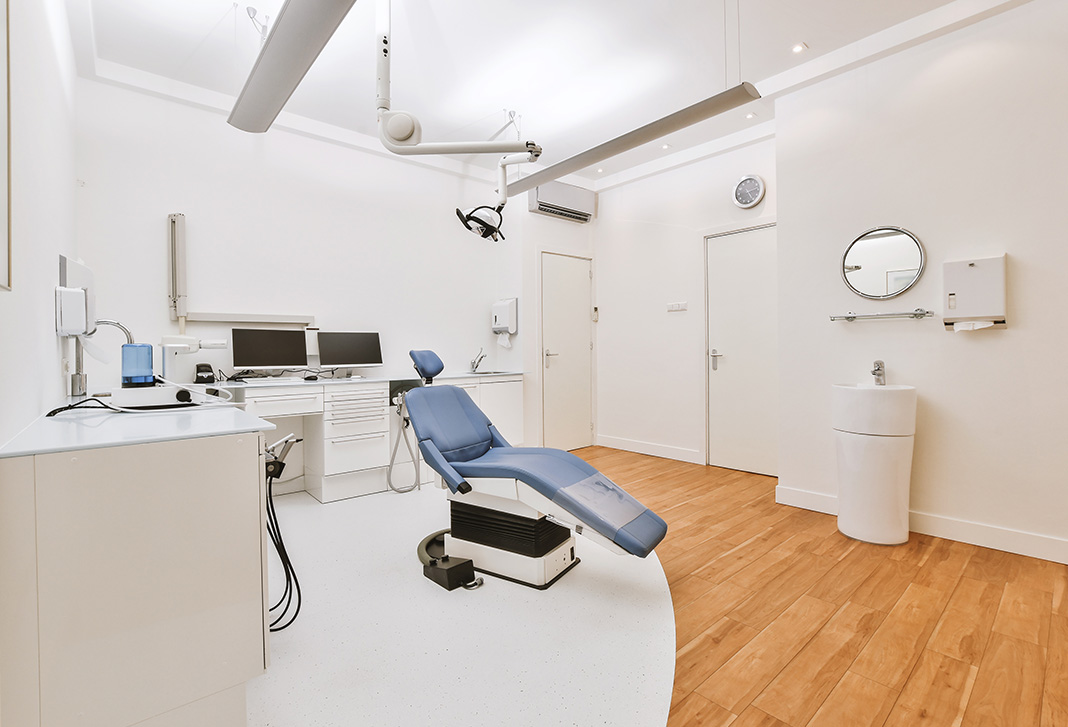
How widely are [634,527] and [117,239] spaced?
12.6 ft

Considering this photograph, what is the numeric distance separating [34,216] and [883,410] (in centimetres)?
404

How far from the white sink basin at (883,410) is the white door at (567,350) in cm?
306

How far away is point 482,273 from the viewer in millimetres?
5363

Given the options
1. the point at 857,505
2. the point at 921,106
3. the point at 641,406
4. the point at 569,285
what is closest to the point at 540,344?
the point at 569,285

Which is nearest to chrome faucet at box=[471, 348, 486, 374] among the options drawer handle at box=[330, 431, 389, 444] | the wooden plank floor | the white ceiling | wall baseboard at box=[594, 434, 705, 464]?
drawer handle at box=[330, 431, 389, 444]

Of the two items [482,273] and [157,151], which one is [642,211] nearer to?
[482,273]

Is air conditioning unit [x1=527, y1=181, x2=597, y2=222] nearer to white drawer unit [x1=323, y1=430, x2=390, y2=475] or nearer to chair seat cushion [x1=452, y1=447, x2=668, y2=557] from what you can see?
white drawer unit [x1=323, y1=430, x2=390, y2=475]

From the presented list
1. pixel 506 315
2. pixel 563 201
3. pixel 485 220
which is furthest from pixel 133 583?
pixel 563 201

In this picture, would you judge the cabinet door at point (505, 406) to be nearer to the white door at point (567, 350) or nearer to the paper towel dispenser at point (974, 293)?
the white door at point (567, 350)

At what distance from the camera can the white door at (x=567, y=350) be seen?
18.1 ft

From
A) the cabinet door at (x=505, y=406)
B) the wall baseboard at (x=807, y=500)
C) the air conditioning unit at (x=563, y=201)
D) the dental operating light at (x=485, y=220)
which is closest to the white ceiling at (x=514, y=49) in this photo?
the dental operating light at (x=485, y=220)

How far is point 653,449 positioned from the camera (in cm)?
531

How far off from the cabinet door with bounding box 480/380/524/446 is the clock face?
2.70 metres

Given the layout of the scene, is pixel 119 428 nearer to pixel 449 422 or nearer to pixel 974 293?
pixel 449 422
